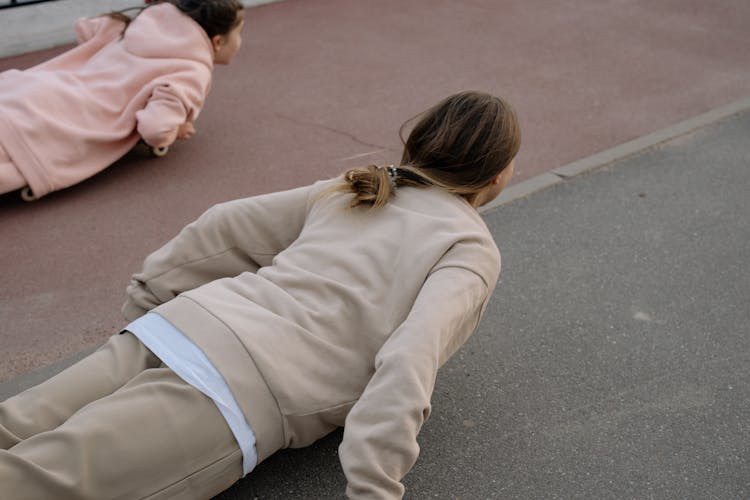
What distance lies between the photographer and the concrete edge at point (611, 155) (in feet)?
15.1

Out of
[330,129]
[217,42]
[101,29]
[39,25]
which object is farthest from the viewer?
[39,25]

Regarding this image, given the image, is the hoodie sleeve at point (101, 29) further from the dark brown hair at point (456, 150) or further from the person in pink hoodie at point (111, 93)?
the dark brown hair at point (456, 150)

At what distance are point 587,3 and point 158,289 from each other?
24.1 ft

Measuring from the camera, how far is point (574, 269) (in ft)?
12.9

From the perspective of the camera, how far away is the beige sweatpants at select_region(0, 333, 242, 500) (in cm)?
199

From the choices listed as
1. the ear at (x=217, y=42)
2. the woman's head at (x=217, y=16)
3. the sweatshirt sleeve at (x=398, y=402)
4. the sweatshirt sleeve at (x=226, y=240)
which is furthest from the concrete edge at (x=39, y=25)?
the sweatshirt sleeve at (x=398, y=402)

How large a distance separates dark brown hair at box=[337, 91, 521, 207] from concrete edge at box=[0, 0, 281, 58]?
17.0 feet

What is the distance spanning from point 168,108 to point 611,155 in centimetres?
262

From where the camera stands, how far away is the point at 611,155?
5148 mm

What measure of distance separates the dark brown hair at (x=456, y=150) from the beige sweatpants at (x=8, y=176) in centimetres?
245

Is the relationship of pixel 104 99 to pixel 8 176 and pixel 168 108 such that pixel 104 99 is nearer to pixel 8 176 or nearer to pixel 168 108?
pixel 168 108

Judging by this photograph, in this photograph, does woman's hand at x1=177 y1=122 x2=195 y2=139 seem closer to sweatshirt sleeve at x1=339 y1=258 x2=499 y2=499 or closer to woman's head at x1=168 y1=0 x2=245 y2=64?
woman's head at x1=168 y1=0 x2=245 y2=64

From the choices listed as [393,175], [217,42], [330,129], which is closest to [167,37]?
[217,42]

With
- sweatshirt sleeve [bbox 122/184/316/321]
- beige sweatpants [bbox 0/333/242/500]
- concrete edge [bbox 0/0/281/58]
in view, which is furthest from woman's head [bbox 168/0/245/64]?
beige sweatpants [bbox 0/333/242/500]
